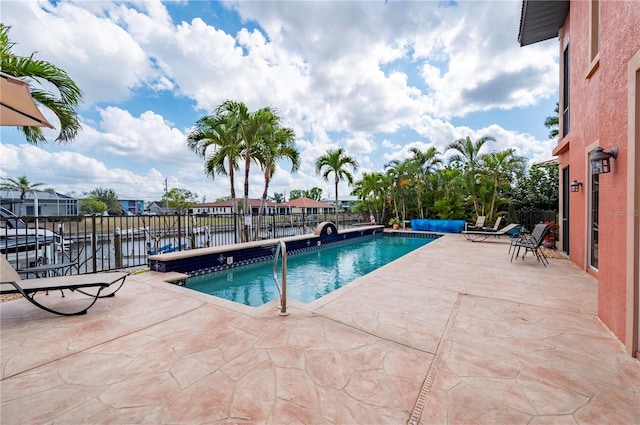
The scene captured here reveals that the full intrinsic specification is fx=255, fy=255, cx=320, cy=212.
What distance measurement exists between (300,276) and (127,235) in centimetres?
377

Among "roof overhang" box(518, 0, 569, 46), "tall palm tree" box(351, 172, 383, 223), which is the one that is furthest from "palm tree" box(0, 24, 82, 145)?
"tall palm tree" box(351, 172, 383, 223)

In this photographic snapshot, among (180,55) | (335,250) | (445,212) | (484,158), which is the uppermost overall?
(180,55)

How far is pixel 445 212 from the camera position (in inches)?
585

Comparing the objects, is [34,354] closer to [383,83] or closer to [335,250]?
[335,250]

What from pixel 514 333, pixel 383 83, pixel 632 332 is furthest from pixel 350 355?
pixel 383 83

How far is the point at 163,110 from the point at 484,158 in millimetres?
18141

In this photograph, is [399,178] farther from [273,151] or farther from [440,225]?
[273,151]

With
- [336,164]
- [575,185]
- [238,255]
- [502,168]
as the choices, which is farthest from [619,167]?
[336,164]

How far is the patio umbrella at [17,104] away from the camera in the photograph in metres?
2.68

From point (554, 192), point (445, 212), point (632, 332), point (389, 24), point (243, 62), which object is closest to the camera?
point (632, 332)

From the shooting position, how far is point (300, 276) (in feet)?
21.3

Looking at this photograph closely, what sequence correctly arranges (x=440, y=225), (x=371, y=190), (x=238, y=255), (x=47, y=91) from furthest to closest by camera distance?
1. (x=371, y=190)
2. (x=440, y=225)
3. (x=238, y=255)
4. (x=47, y=91)

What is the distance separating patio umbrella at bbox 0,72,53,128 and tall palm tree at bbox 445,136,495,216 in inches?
570

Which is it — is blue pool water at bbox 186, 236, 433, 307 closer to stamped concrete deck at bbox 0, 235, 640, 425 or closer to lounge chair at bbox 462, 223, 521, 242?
stamped concrete deck at bbox 0, 235, 640, 425
